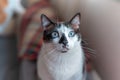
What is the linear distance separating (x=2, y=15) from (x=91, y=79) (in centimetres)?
107

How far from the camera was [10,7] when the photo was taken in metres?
1.95

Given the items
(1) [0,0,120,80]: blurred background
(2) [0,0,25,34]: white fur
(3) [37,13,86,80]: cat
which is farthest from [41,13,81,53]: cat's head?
(2) [0,0,25,34]: white fur

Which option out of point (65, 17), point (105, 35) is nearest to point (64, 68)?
point (105, 35)

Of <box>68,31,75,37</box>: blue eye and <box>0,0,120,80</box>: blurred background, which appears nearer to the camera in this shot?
<box>68,31,75,37</box>: blue eye

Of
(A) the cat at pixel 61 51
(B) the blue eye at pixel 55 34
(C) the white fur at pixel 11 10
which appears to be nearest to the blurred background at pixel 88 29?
(C) the white fur at pixel 11 10

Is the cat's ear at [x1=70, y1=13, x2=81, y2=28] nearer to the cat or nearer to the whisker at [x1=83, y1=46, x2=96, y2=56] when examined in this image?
the cat

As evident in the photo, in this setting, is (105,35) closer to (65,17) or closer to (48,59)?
(48,59)

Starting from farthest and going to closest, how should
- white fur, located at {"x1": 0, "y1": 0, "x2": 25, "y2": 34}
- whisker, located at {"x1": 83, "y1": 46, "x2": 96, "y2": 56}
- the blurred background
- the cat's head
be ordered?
1. white fur, located at {"x1": 0, "y1": 0, "x2": 25, "y2": 34}
2. whisker, located at {"x1": 83, "y1": 46, "x2": 96, "y2": 56}
3. the blurred background
4. the cat's head

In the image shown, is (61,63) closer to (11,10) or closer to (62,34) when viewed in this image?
(62,34)

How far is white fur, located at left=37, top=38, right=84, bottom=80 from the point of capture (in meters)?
1.00

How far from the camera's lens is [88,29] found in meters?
1.36

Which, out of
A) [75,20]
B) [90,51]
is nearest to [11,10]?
[90,51]

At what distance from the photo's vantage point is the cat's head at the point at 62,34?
0.94 m

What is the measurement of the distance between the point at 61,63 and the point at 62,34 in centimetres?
15
